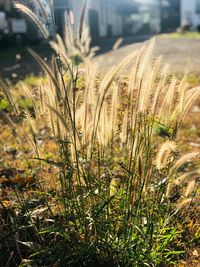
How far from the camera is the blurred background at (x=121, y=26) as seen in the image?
19.3 m

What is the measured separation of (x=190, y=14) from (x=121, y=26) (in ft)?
27.1

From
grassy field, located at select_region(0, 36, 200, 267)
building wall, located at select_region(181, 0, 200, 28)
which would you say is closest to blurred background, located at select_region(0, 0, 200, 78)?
building wall, located at select_region(181, 0, 200, 28)

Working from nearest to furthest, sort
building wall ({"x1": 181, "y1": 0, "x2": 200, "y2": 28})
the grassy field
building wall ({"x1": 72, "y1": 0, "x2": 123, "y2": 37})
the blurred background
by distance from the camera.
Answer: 1. the grassy field
2. the blurred background
3. building wall ({"x1": 72, "y1": 0, "x2": 123, "y2": 37})
4. building wall ({"x1": 181, "y1": 0, "x2": 200, "y2": 28})

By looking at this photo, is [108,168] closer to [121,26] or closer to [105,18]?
[105,18]

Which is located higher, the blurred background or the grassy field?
the grassy field

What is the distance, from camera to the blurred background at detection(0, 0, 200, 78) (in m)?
19.3

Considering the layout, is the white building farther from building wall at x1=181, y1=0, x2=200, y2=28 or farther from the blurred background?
building wall at x1=181, y1=0, x2=200, y2=28

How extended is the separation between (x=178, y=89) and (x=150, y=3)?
149 ft

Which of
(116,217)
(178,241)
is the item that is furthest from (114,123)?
(178,241)

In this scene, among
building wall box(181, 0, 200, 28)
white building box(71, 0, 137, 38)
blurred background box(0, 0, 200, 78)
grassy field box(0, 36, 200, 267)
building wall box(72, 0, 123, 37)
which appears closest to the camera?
grassy field box(0, 36, 200, 267)

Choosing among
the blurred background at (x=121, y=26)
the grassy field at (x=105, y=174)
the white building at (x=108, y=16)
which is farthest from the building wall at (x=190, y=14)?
the grassy field at (x=105, y=174)

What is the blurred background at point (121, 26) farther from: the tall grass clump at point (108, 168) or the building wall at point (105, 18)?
the tall grass clump at point (108, 168)

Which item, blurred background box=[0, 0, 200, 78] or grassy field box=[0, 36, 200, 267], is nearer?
grassy field box=[0, 36, 200, 267]

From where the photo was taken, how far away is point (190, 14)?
44.6m
